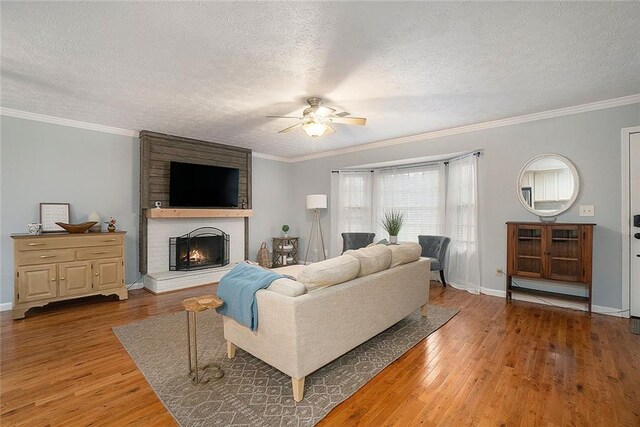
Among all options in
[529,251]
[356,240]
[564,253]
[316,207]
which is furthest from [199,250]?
[564,253]

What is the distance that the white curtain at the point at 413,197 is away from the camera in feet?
17.0

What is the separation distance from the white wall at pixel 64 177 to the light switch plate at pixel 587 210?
6.36 meters

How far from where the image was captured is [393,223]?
17.1 ft

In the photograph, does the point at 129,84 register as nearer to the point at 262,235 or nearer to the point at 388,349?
the point at 388,349

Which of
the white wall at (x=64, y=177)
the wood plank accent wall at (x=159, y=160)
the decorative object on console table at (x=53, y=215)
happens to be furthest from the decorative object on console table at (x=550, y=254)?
the decorative object on console table at (x=53, y=215)

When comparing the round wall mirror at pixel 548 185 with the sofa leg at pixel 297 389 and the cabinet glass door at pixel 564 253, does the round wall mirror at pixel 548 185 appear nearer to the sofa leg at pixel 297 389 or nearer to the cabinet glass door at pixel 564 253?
the cabinet glass door at pixel 564 253

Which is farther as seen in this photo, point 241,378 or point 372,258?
point 372,258

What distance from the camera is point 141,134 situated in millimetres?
4648

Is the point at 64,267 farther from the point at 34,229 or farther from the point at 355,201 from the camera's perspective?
the point at 355,201

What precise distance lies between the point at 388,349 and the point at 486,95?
2880 millimetres

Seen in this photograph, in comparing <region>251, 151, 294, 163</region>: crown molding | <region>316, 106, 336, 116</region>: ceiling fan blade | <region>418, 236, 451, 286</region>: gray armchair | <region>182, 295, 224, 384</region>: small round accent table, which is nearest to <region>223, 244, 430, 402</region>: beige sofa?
<region>182, 295, 224, 384</region>: small round accent table

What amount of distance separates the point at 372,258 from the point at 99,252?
3712 mm

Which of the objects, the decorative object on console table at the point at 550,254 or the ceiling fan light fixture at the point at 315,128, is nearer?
the ceiling fan light fixture at the point at 315,128

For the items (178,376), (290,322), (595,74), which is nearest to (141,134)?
(178,376)
